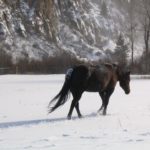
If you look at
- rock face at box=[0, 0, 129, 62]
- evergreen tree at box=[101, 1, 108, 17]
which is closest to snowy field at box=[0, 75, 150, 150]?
rock face at box=[0, 0, 129, 62]

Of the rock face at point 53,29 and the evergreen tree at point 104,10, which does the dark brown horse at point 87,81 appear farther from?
the evergreen tree at point 104,10

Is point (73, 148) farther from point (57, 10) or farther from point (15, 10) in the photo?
point (57, 10)

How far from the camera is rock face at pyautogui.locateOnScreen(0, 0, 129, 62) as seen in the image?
6369 centimetres

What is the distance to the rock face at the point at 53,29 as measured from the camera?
209ft

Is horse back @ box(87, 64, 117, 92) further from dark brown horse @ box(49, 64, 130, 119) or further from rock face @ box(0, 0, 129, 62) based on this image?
rock face @ box(0, 0, 129, 62)

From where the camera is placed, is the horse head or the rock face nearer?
the horse head

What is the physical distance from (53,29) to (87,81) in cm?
6042

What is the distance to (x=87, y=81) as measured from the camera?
455 inches

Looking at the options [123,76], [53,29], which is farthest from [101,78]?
[53,29]

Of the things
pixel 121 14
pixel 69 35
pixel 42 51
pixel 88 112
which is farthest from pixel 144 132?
pixel 121 14

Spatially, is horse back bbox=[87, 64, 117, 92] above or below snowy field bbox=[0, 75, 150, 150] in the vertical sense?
above

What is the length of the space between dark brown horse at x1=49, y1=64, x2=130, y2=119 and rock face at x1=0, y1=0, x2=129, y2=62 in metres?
45.7

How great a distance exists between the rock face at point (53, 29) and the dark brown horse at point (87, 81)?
45.7m

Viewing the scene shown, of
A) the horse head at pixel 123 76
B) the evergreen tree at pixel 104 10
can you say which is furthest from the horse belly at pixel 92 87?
the evergreen tree at pixel 104 10
